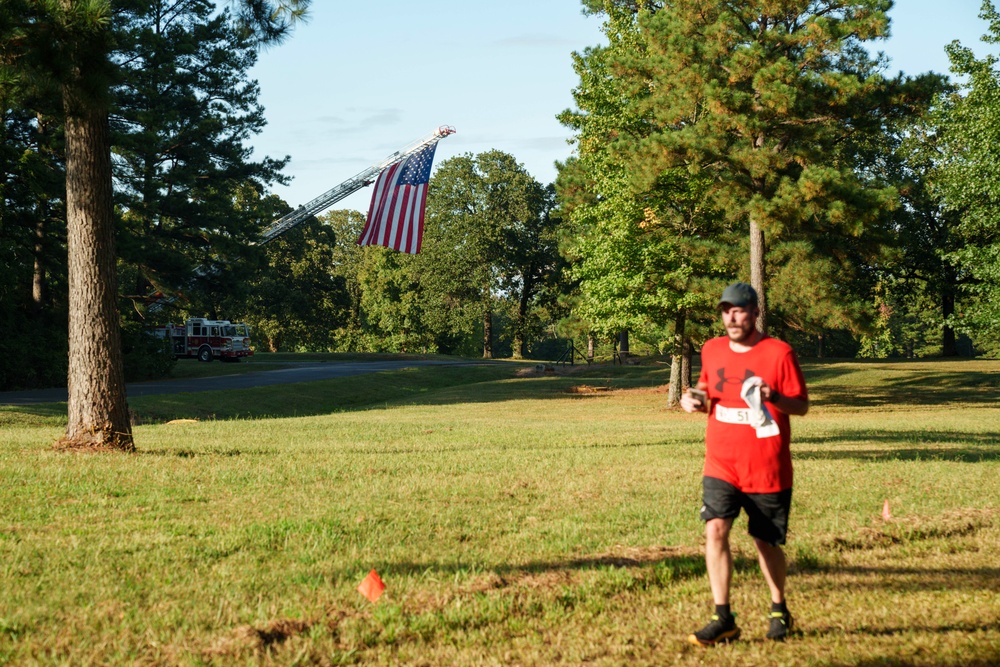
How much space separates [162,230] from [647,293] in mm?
24885

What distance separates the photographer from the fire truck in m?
53.0

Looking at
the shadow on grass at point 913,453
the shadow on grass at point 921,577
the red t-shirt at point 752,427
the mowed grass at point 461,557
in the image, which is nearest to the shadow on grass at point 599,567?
the mowed grass at point 461,557

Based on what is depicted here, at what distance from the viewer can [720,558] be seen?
5.27 meters

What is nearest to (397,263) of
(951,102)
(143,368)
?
(143,368)

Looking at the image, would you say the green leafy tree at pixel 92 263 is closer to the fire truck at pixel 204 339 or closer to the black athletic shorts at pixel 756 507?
the black athletic shorts at pixel 756 507

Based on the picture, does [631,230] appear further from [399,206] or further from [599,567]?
[599,567]

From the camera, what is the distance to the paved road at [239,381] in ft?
94.3

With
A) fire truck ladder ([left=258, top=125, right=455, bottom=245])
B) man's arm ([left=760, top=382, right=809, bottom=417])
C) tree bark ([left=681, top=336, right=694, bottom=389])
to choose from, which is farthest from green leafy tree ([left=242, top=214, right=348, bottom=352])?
man's arm ([left=760, top=382, right=809, bottom=417])

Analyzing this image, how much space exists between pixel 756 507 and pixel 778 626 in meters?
0.76

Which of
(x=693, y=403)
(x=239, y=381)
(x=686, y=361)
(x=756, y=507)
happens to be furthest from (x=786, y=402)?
(x=239, y=381)

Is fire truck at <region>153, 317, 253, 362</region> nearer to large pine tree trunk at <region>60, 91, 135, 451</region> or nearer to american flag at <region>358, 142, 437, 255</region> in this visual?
american flag at <region>358, 142, 437, 255</region>

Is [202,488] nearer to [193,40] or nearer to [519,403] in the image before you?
[519,403]

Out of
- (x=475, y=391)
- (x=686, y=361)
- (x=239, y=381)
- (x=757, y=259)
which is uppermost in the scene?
(x=757, y=259)

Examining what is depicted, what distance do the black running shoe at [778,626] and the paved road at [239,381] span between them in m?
25.1
